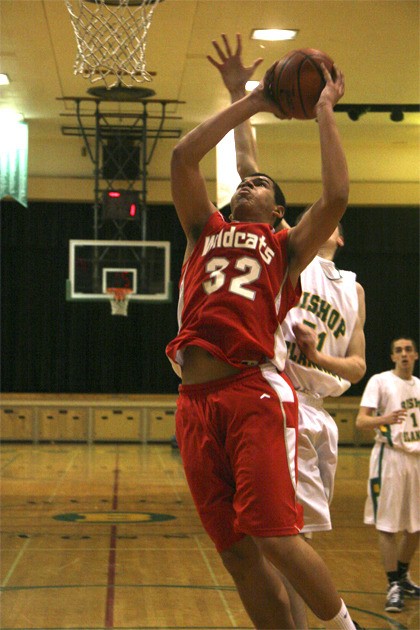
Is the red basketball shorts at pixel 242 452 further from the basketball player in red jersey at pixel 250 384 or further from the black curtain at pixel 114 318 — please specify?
the black curtain at pixel 114 318

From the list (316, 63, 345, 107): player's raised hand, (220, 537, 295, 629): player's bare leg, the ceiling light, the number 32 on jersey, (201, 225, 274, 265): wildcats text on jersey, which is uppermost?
the ceiling light

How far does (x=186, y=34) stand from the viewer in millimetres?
10047

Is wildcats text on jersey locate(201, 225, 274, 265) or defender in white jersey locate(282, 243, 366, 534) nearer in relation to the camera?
wildcats text on jersey locate(201, 225, 274, 265)

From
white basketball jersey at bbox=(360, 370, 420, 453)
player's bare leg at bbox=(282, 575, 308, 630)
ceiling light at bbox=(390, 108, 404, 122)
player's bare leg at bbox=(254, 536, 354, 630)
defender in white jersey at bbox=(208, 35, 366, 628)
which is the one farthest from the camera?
ceiling light at bbox=(390, 108, 404, 122)

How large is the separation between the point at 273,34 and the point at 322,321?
6.46 metres

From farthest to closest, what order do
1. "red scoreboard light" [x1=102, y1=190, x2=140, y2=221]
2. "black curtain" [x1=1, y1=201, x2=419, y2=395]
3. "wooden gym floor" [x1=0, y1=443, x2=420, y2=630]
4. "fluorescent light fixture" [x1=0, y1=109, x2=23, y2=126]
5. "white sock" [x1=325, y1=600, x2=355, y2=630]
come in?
"black curtain" [x1=1, y1=201, x2=419, y2=395], "red scoreboard light" [x1=102, y1=190, x2=140, y2=221], "fluorescent light fixture" [x1=0, y1=109, x2=23, y2=126], "wooden gym floor" [x1=0, y1=443, x2=420, y2=630], "white sock" [x1=325, y1=600, x2=355, y2=630]

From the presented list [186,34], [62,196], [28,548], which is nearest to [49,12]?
[186,34]

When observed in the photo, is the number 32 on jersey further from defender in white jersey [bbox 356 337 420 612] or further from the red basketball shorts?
defender in white jersey [bbox 356 337 420 612]

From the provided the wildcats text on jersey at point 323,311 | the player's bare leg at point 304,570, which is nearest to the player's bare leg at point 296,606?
the player's bare leg at point 304,570

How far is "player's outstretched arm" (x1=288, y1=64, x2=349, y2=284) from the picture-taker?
10.9ft

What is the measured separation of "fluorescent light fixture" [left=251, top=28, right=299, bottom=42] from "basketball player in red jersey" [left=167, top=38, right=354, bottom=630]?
6.75m

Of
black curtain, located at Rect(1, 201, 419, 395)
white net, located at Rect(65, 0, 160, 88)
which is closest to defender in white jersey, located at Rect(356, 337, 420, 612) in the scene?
white net, located at Rect(65, 0, 160, 88)

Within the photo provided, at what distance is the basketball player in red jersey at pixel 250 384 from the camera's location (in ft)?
10.5

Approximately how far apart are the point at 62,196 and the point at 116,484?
7.56 meters
